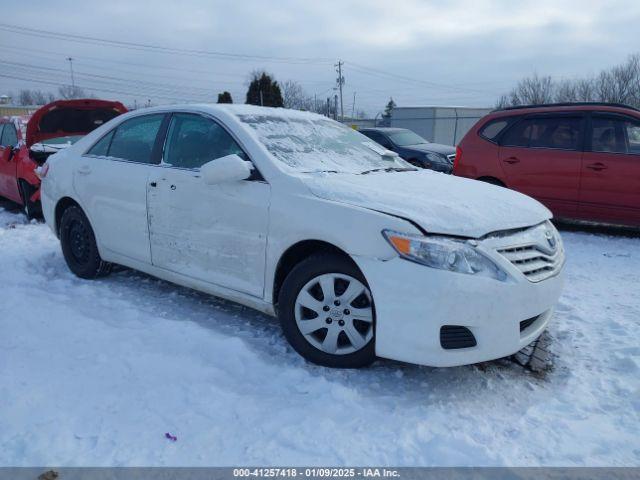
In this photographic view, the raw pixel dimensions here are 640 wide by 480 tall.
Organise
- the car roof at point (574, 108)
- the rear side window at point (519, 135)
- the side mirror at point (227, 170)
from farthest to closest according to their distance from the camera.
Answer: the rear side window at point (519, 135)
the car roof at point (574, 108)
the side mirror at point (227, 170)

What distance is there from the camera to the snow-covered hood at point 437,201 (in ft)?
8.58

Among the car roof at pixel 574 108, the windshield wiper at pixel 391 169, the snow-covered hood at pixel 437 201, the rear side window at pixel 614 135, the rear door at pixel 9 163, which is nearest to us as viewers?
the snow-covered hood at pixel 437 201

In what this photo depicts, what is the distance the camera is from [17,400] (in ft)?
8.20

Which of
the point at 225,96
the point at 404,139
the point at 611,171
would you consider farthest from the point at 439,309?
the point at 225,96

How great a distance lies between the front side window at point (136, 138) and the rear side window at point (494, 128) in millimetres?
4834

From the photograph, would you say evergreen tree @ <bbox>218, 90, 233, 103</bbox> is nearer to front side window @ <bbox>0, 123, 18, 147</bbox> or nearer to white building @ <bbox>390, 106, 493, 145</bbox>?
white building @ <bbox>390, 106, 493, 145</bbox>

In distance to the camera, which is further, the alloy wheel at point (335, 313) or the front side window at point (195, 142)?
the front side window at point (195, 142)

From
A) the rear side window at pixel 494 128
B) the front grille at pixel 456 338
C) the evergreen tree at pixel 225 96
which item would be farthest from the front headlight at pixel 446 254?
A: the evergreen tree at pixel 225 96

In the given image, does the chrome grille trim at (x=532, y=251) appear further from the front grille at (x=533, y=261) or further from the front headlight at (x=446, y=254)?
the front headlight at (x=446, y=254)

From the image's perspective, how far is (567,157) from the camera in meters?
6.34

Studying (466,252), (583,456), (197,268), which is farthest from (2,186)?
(583,456)

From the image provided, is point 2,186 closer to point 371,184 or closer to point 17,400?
point 17,400

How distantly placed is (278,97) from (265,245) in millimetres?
35267

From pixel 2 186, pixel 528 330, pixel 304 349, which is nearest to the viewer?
pixel 528 330
